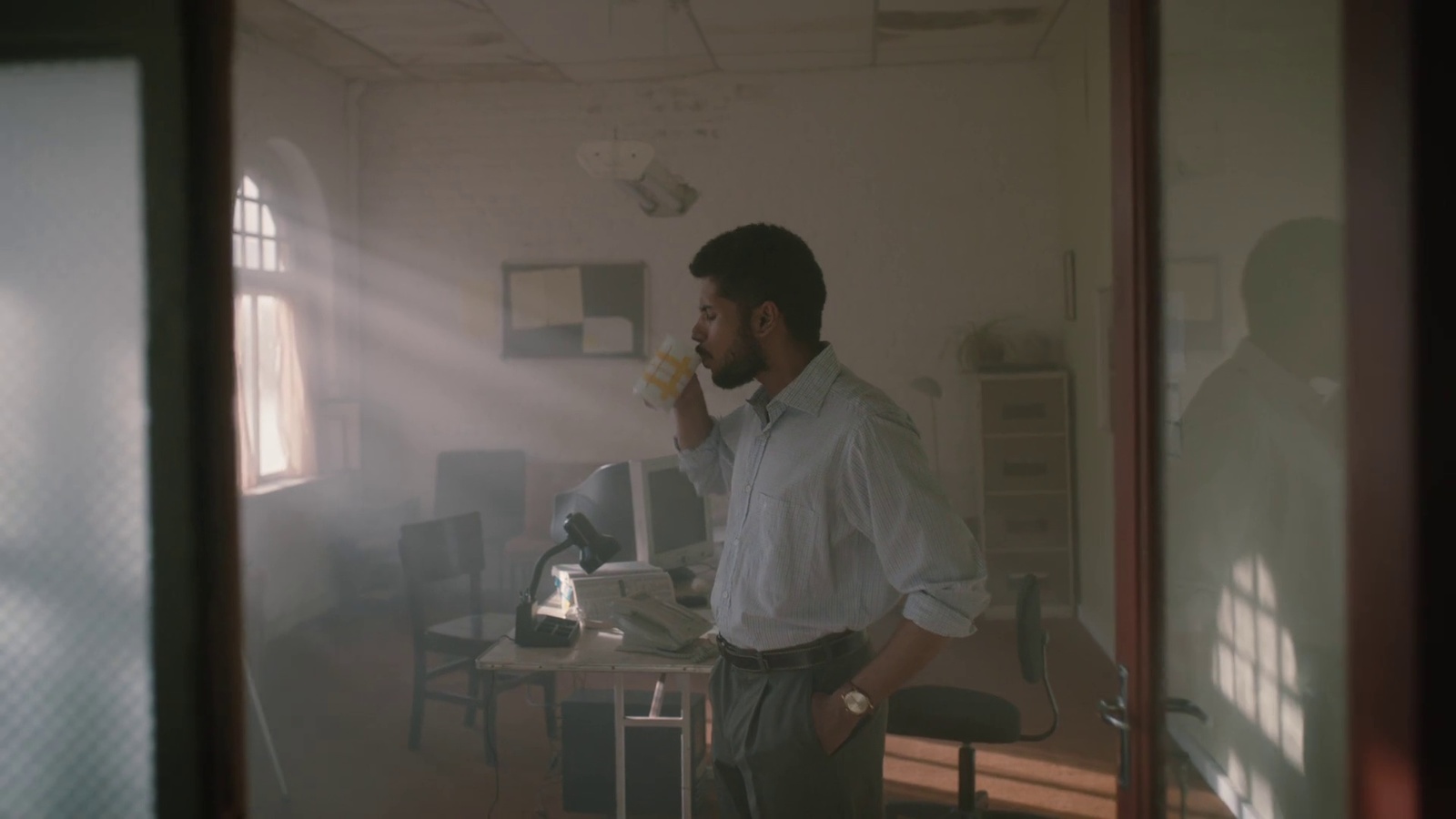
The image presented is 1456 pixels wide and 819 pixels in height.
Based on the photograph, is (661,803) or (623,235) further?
(623,235)

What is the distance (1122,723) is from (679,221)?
209 inches

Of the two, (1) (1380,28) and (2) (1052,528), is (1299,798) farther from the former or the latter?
(2) (1052,528)

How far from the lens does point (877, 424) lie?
1.72 m

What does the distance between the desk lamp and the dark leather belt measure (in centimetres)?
102

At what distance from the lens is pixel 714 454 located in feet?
7.11

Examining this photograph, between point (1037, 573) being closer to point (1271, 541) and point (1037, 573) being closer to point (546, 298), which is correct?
point (546, 298)

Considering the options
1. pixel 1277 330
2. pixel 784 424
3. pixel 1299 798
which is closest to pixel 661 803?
pixel 784 424

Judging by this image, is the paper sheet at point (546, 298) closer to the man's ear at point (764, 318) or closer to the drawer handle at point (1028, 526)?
the drawer handle at point (1028, 526)

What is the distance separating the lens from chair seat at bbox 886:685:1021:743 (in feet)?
9.30

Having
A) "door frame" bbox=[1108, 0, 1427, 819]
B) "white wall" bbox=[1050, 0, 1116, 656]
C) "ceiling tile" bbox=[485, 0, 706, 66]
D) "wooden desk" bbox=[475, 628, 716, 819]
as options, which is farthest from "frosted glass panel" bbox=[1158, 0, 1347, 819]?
"ceiling tile" bbox=[485, 0, 706, 66]

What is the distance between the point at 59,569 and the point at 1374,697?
1.03 metres

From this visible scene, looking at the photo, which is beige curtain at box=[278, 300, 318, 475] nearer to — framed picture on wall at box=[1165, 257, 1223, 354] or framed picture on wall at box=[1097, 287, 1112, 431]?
framed picture on wall at box=[1097, 287, 1112, 431]

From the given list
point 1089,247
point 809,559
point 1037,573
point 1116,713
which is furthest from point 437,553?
point 1089,247

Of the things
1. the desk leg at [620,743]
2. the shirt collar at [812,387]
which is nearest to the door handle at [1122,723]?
the shirt collar at [812,387]
